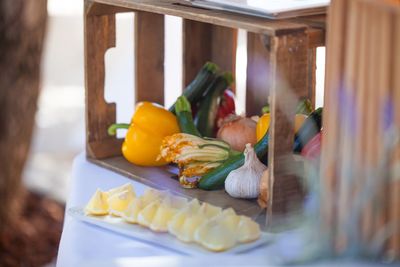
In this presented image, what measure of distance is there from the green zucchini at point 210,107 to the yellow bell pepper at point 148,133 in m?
0.09

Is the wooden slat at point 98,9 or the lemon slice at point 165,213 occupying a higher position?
the wooden slat at point 98,9

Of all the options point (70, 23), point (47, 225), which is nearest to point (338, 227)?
point (47, 225)

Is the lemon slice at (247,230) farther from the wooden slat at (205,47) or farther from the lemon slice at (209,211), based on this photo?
the wooden slat at (205,47)

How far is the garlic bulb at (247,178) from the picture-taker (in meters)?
1.44

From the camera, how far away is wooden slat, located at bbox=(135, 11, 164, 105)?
1825mm

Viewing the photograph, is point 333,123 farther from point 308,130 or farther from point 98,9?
point 98,9

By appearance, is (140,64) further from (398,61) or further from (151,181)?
(398,61)

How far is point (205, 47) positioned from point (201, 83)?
19 centimetres

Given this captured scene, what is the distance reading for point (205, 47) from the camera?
1932 millimetres

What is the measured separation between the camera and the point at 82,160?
1.77 m

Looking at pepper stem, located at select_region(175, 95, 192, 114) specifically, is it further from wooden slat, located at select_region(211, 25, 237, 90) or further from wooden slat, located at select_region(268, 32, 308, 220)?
wooden slat, located at select_region(268, 32, 308, 220)

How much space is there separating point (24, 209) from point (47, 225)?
0.16m

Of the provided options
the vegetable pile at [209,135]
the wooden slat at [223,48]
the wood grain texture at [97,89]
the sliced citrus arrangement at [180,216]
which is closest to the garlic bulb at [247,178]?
the vegetable pile at [209,135]

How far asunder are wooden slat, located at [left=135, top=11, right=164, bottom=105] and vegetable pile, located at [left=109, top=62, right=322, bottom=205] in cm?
9
